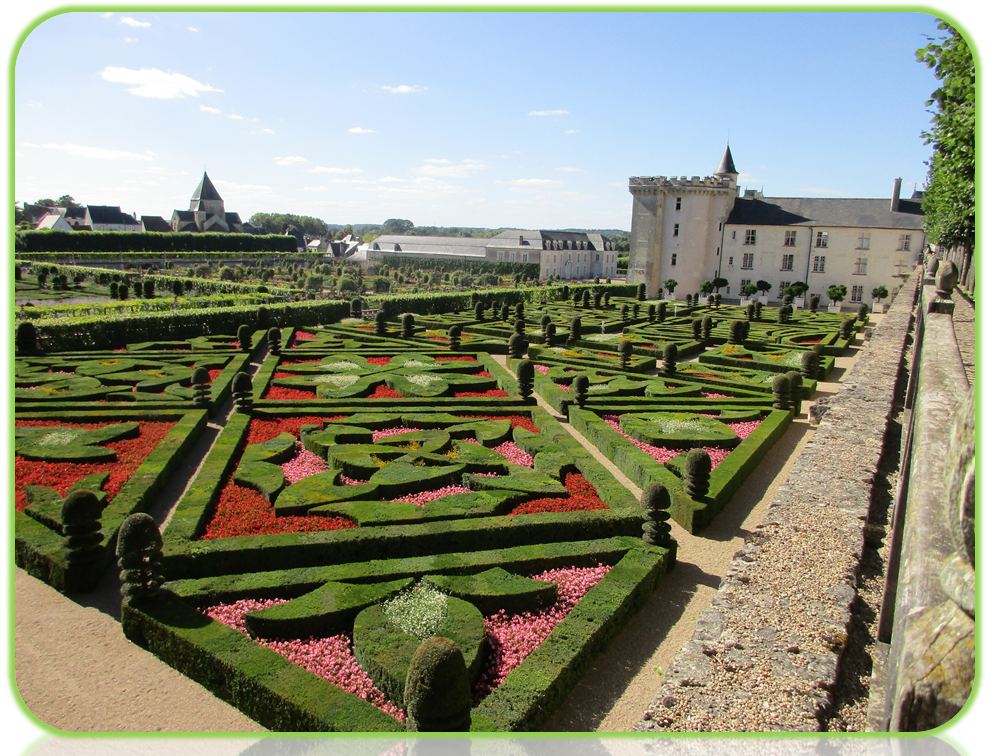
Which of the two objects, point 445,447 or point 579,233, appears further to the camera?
point 579,233

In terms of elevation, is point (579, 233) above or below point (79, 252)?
above

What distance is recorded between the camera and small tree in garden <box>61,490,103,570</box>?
8016 millimetres

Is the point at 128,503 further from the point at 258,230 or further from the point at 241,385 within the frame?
the point at 258,230

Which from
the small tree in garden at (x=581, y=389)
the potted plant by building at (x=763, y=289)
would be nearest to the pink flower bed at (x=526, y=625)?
the small tree in garden at (x=581, y=389)

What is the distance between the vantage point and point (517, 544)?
9.22 metres

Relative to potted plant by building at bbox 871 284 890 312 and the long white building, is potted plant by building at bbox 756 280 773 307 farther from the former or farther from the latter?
potted plant by building at bbox 871 284 890 312

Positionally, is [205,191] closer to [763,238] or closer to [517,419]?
[763,238]

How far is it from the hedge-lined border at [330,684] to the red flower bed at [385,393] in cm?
881

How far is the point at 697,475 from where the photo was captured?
34.9 feet

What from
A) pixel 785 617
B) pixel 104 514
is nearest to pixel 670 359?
pixel 785 617

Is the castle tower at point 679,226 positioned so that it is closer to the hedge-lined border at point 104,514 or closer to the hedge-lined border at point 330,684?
the hedge-lined border at point 104,514

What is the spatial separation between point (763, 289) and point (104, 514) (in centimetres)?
4723

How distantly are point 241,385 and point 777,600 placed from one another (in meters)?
12.3

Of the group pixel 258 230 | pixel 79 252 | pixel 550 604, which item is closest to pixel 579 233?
pixel 258 230
